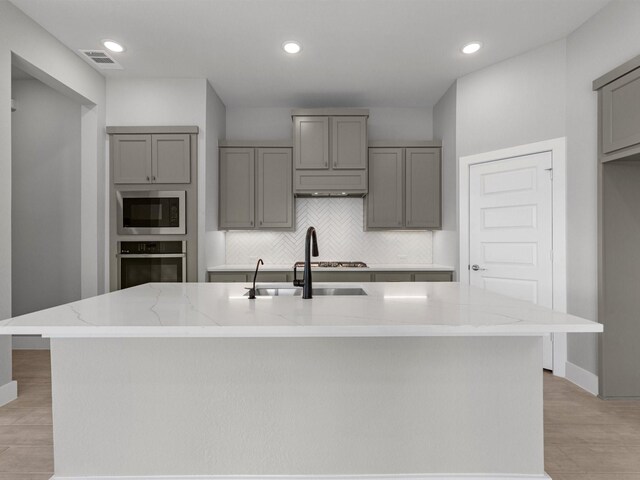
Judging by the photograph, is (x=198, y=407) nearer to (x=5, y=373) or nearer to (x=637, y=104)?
(x=5, y=373)

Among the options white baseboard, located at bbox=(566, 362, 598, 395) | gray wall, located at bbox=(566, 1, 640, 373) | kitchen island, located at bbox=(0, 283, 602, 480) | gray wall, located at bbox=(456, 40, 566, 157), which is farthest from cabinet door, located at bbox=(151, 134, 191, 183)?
white baseboard, located at bbox=(566, 362, 598, 395)

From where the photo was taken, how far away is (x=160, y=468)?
1.67 meters

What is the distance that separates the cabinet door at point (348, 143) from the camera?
4.30 metres

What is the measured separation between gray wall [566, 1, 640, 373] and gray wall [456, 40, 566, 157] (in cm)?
11

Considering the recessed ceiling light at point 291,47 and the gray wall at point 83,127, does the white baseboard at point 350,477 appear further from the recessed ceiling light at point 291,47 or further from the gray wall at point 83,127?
the recessed ceiling light at point 291,47

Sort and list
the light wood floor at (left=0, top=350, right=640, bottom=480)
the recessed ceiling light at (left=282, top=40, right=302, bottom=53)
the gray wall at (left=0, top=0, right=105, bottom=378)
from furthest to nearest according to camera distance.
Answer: the recessed ceiling light at (left=282, top=40, right=302, bottom=53) < the gray wall at (left=0, top=0, right=105, bottom=378) < the light wood floor at (left=0, top=350, right=640, bottom=480)

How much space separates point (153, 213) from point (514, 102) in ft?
12.3

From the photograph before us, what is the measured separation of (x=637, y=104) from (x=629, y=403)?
2.15 m

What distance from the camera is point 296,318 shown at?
144 cm

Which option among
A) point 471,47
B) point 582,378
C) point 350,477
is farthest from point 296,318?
point 471,47

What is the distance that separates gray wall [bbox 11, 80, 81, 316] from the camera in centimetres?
414

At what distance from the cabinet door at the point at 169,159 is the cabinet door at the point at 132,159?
6 centimetres

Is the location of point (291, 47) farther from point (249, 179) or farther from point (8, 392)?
point (8, 392)

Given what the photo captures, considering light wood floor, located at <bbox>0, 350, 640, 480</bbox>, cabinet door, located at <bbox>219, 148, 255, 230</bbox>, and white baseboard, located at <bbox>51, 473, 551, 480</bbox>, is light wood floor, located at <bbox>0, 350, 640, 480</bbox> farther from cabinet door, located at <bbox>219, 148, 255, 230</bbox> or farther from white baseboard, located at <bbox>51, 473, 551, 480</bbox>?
cabinet door, located at <bbox>219, 148, 255, 230</bbox>
